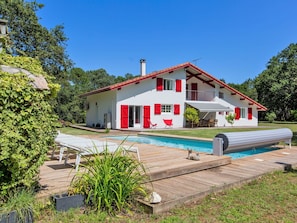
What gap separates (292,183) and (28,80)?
5.74 meters

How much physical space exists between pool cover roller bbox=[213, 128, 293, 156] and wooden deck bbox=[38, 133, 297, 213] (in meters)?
0.46

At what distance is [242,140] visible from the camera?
826 cm

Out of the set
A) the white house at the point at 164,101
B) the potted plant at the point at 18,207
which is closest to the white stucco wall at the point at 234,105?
the white house at the point at 164,101

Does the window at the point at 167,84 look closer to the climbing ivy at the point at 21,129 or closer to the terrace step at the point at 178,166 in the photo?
the terrace step at the point at 178,166

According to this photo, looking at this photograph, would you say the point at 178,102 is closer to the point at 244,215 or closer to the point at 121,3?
the point at 121,3

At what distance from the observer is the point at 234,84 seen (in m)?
56.0

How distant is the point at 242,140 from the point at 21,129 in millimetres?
7048

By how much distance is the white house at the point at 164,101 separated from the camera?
2214cm

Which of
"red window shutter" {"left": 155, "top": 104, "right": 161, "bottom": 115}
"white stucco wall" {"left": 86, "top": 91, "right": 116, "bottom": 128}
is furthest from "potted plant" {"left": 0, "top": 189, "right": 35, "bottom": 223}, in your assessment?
"red window shutter" {"left": 155, "top": 104, "right": 161, "bottom": 115}

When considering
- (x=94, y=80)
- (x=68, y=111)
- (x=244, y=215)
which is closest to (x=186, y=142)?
(x=244, y=215)

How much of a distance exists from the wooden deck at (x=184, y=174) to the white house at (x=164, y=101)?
14.5 m

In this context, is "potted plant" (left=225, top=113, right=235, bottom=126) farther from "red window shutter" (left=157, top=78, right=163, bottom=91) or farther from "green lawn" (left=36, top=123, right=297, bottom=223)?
"green lawn" (left=36, top=123, right=297, bottom=223)

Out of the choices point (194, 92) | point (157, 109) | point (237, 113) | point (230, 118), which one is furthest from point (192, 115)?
point (237, 113)

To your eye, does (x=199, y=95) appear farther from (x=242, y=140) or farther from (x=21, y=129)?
(x=21, y=129)
